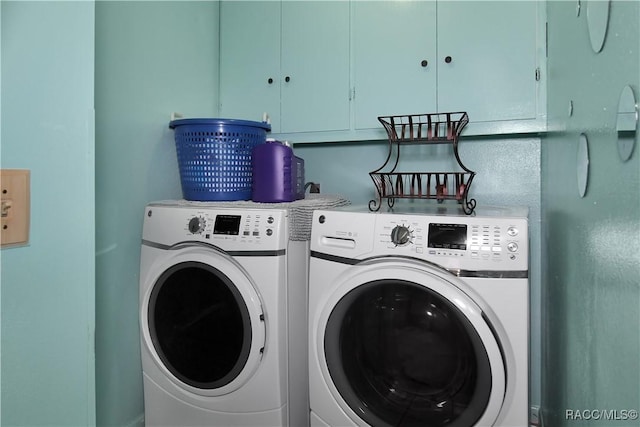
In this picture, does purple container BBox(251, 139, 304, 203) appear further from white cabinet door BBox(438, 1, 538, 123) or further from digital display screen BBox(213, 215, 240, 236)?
white cabinet door BBox(438, 1, 538, 123)

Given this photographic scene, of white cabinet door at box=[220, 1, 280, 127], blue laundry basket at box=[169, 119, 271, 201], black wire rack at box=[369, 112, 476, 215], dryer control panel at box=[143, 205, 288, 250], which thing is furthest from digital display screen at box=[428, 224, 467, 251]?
white cabinet door at box=[220, 1, 280, 127]

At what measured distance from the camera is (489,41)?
173 cm

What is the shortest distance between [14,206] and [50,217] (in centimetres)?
7

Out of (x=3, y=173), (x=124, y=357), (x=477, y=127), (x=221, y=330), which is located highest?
(x=477, y=127)

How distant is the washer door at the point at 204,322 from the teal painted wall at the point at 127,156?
15 cm

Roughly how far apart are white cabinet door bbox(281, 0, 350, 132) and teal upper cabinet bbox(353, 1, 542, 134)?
0.26 feet

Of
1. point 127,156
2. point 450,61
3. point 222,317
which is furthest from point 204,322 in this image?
point 450,61

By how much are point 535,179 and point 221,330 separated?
1.55m

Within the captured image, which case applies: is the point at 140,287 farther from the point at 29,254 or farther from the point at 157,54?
Result: the point at 157,54

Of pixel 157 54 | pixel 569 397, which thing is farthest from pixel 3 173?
pixel 569 397

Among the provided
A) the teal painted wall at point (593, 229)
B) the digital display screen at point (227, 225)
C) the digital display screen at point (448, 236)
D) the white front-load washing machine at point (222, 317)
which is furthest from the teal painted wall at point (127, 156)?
the teal painted wall at point (593, 229)

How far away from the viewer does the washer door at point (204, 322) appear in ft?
4.60

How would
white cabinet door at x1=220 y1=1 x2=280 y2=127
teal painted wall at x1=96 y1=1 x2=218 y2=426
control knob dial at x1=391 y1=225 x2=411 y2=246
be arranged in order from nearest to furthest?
control knob dial at x1=391 y1=225 x2=411 y2=246 < teal painted wall at x1=96 y1=1 x2=218 y2=426 < white cabinet door at x1=220 y1=1 x2=280 y2=127

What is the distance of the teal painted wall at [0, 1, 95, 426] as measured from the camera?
75 cm
